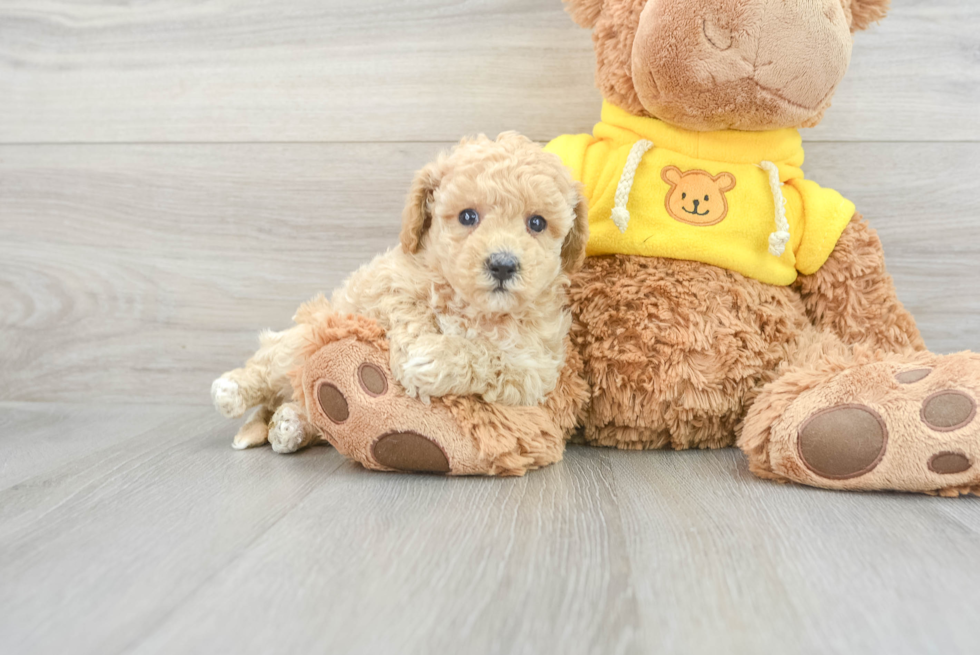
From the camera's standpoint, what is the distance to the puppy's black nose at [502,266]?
2.25 feet

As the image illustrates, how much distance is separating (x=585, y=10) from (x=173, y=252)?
2.49 feet

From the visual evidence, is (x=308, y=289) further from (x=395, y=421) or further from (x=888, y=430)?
(x=888, y=430)

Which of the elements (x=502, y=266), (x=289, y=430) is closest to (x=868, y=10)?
(x=502, y=266)

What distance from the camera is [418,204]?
0.76m

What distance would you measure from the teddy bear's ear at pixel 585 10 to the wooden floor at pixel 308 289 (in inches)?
6.8

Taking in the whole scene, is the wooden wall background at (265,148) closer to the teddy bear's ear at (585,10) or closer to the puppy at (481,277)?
the teddy bear's ear at (585,10)

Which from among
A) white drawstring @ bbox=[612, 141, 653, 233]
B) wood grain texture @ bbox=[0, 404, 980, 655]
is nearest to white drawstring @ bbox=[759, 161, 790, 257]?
white drawstring @ bbox=[612, 141, 653, 233]

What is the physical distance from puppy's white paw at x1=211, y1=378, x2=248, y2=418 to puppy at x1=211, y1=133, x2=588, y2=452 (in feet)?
0.29

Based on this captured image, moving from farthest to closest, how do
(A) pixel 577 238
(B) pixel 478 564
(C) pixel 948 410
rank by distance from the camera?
(A) pixel 577 238
(C) pixel 948 410
(B) pixel 478 564

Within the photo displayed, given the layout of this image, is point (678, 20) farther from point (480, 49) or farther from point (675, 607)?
point (675, 607)

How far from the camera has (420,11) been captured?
3.52 feet

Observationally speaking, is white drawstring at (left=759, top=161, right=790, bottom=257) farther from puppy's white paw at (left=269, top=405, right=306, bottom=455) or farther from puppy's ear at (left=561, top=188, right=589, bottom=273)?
puppy's white paw at (left=269, top=405, right=306, bottom=455)

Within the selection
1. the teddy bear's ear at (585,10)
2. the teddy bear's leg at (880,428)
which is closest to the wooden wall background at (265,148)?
the teddy bear's ear at (585,10)

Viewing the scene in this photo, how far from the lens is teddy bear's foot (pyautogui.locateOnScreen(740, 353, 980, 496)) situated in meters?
0.66
